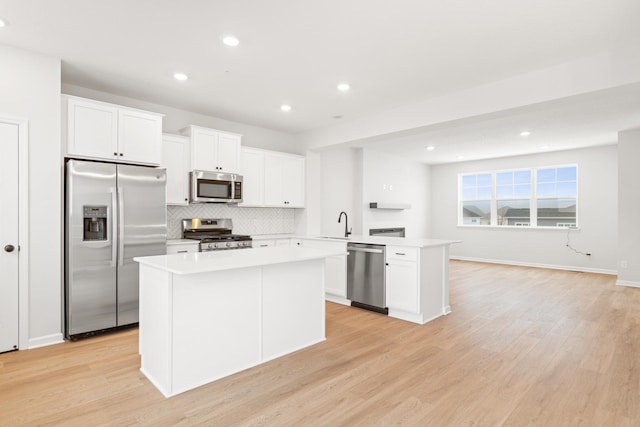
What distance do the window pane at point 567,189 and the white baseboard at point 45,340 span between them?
935 centimetres

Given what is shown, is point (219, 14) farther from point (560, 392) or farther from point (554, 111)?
point (554, 111)

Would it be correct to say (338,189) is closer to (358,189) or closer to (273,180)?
(358,189)

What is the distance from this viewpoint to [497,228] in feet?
28.8

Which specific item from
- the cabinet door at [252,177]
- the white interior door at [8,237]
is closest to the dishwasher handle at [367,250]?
the cabinet door at [252,177]

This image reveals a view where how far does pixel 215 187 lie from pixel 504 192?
725 centimetres

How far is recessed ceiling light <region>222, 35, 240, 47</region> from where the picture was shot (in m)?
2.98

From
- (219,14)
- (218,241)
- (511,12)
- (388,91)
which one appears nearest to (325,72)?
(388,91)

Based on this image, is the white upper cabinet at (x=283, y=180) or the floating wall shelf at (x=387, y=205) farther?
the floating wall shelf at (x=387, y=205)

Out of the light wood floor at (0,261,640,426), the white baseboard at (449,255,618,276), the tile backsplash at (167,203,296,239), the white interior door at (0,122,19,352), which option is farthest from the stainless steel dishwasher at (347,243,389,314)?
the white baseboard at (449,255,618,276)

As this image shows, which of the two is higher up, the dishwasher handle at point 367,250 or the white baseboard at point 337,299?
the dishwasher handle at point 367,250

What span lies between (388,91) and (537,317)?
10.8 feet

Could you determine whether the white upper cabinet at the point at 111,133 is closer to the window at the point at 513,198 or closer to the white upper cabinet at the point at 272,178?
the white upper cabinet at the point at 272,178

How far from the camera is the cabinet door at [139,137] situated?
389 centimetres

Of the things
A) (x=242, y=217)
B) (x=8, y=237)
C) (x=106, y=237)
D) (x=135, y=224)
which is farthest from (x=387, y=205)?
(x=8, y=237)
